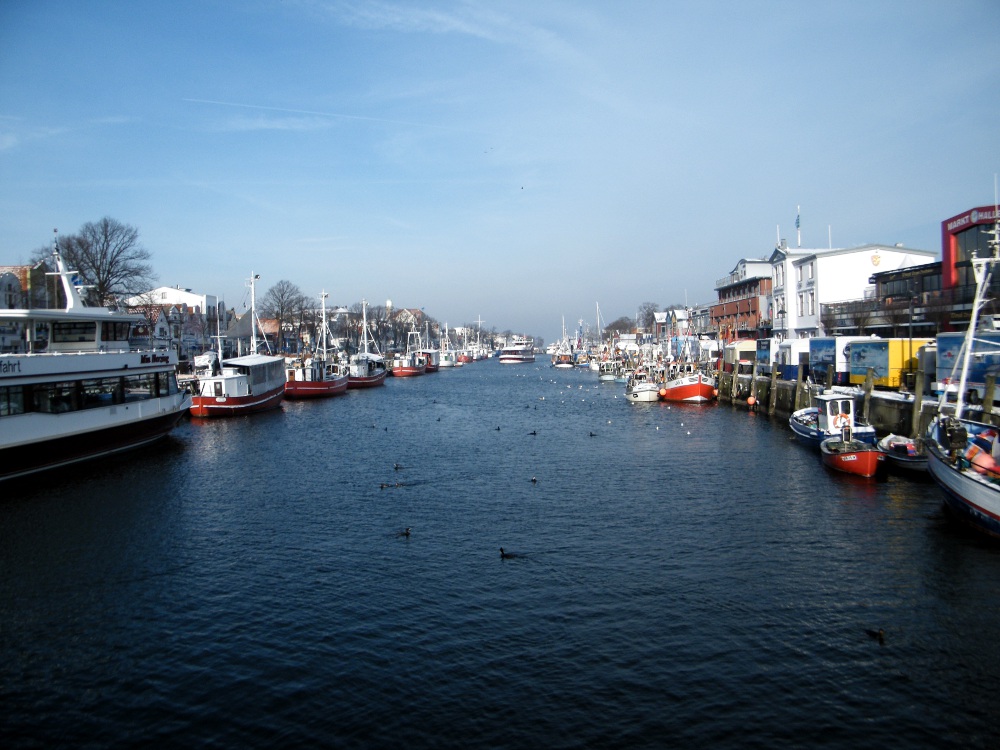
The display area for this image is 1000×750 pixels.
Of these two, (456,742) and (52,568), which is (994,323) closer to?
(456,742)

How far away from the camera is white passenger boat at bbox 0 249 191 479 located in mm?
27031

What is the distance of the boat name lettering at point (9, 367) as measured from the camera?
26094mm

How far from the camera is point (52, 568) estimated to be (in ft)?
60.1

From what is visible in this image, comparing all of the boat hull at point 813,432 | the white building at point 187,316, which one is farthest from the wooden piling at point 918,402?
the white building at point 187,316

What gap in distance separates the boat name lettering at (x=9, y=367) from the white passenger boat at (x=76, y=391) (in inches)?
1.4

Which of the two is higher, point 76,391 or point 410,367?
point 76,391

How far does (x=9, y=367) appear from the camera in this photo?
86.6 ft

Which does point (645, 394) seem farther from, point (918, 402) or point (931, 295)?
point (918, 402)

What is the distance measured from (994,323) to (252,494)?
3184 centimetres

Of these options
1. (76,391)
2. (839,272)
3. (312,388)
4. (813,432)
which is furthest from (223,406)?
(839,272)

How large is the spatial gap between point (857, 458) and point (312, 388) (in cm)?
5124

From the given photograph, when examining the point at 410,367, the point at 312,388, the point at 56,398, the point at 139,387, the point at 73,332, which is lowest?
the point at 312,388

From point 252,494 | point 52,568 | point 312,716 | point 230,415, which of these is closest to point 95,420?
point 252,494

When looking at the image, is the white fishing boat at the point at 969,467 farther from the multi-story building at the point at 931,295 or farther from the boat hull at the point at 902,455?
the multi-story building at the point at 931,295
